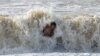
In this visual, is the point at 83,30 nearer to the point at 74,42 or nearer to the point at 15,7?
the point at 74,42

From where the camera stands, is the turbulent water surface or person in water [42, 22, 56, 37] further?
person in water [42, 22, 56, 37]

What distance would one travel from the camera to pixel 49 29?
14.5m


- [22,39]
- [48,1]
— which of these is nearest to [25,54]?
[22,39]

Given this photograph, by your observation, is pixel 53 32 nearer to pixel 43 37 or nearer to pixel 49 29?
pixel 49 29

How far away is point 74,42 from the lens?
46.9 feet

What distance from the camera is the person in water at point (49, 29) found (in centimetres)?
1443

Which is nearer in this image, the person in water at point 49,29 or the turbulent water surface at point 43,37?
the turbulent water surface at point 43,37

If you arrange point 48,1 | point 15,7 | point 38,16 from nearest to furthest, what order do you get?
point 38,16 → point 15,7 → point 48,1

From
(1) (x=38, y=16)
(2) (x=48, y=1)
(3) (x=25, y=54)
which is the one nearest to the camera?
(3) (x=25, y=54)

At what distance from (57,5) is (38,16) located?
5096 millimetres

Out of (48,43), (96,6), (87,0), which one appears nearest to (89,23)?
(48,43)

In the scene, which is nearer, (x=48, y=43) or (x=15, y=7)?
(x=48, y=43)

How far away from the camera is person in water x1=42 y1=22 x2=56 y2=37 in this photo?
14.4 metres

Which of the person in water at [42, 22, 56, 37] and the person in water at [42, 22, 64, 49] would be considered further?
the person in water at [42, 22, 56, 37]
